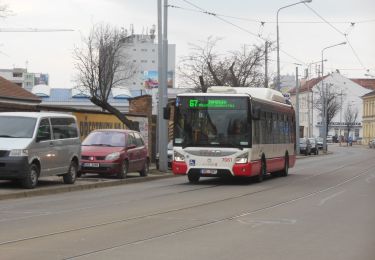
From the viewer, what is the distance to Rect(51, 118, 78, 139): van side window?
749 inches

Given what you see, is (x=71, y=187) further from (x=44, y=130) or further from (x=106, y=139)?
(x=106, y=139)

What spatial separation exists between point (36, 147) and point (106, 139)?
6.09 meters

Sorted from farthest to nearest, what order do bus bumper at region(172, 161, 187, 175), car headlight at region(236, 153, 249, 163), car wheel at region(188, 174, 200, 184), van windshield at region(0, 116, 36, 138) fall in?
car wheel at region(188, 174, 200, 184) → bus bumper at region(172, 161, 187, 175) → car headlight at region(236, 153, 249, 163) → van windshield at region(0, 116, 36, 138)

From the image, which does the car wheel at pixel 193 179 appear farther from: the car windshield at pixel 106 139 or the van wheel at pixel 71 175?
the van wheel at pixel 71 175

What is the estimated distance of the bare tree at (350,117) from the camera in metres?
129

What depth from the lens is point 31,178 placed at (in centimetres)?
1750

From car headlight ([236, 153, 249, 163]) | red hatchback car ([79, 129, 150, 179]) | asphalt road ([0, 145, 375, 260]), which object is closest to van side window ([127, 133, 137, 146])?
red hatchback car ([79, 129, 150, 179])

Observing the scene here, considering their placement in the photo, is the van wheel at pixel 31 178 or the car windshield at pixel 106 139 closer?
the van wheel at pixel 31 178

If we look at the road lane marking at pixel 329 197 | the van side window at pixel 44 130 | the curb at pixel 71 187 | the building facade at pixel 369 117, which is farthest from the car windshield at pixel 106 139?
the building facade at pixel 369 117

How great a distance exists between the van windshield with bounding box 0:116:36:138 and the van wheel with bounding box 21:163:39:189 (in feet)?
2.84

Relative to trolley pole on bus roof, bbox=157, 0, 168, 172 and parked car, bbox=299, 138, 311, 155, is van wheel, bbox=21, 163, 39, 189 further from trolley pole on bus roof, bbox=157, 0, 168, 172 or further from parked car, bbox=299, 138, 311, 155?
parked car, bbox=299, 138, 311, 155

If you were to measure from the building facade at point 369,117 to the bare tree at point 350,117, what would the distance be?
10.5ft

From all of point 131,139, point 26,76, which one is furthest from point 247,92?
point 26,76

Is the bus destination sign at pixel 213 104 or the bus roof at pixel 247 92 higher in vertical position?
the bus roof at pixel 247 92
